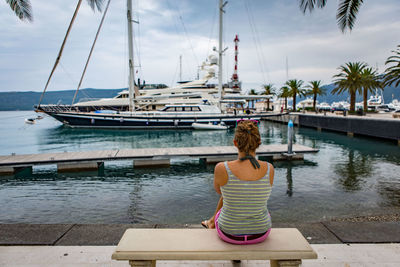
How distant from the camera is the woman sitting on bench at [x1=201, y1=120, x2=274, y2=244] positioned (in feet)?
8.12

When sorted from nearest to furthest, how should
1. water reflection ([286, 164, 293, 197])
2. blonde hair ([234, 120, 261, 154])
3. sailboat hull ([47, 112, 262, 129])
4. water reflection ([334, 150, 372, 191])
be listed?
1. blonde hair ([234, 120, 261, 154])
2. water reflection ([286, 164, 293, 197])
3. water reflection ([334, 150, 372, 191])
4. sailboat hull ([47, 112, 262, 129])

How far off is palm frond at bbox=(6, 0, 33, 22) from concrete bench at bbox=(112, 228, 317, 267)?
831 cm

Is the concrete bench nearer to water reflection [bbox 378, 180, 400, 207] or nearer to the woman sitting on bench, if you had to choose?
the woman sitting on bench

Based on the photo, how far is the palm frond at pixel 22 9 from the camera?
788 cm

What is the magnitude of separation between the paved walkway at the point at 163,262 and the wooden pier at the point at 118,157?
8929 mm

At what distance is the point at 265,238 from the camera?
2.64 metres

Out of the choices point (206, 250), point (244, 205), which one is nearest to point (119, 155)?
point (206, 250)

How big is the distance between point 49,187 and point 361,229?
9.76 m

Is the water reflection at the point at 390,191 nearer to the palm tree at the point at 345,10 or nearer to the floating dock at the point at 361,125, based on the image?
the palm tree at the point at 345,10

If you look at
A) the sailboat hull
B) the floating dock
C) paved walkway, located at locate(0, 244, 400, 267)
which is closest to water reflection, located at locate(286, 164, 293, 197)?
paved walkway, located at locate(0, 244, 400, 267)

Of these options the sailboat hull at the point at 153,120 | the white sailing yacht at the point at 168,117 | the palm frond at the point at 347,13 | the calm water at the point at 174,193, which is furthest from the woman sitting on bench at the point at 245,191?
the white sailing yacht at the point at 168,117

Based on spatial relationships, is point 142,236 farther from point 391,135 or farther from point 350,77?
point 350,77

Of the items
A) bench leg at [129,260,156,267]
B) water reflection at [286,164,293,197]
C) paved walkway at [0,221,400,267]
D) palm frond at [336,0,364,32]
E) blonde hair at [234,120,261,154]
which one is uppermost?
palm frond at [336,0,364,32]

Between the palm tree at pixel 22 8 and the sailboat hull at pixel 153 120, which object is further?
the sailboat hull at pixel 153 120
